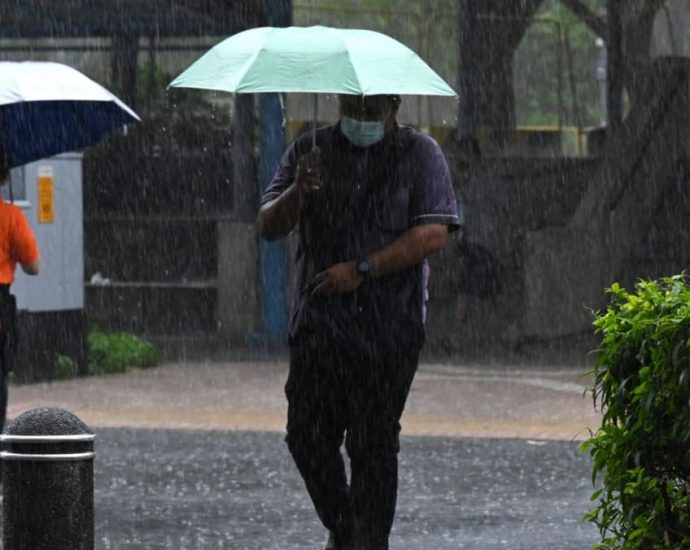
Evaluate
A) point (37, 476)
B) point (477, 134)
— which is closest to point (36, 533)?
point (37, 476)

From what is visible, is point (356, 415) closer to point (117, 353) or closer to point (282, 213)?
point (282, 213)

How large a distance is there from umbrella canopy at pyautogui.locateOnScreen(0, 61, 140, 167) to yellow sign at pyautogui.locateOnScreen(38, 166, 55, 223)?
17.4 feet

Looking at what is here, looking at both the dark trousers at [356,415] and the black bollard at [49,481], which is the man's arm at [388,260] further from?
the black bollard at [49,481]

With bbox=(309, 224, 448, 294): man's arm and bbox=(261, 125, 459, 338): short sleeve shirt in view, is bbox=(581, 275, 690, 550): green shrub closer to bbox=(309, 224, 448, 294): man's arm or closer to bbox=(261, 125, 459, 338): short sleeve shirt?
bbox=(309, 224, 448, 294): man's arm

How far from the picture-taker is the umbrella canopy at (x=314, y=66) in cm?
627

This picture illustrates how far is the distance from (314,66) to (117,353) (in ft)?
34.6

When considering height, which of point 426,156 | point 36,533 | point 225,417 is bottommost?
point 225,417

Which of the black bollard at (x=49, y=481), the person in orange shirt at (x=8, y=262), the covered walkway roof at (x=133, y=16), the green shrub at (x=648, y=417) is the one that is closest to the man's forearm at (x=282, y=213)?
the black bollard at (x=49, y=481)

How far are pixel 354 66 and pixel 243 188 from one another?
13.2 meters

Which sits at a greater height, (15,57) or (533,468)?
(15,57)

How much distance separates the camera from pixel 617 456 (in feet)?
17.4

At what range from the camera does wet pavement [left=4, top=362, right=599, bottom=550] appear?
8.34m

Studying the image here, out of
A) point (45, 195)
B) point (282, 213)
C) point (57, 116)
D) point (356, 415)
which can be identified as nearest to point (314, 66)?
point (282, 213)

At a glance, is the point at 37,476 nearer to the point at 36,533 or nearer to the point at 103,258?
the point at 36,533
